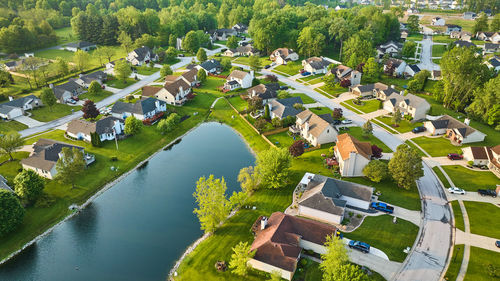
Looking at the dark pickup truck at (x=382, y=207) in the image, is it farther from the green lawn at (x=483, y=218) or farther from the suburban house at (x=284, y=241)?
the green lawn at (x=483, y=218)

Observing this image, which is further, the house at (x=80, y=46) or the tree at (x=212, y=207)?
the house at (x=80, y=46)

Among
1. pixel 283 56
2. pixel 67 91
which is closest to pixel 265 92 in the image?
pixel 283 56

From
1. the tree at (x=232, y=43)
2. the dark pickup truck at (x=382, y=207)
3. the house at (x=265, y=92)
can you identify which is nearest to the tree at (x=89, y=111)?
the house at (x=265, y=92)

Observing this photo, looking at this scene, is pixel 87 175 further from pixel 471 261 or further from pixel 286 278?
pixel 471 261

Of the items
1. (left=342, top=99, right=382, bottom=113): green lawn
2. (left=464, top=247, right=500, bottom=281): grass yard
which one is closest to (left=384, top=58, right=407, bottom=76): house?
(left=342, top=99, right=382, bottom=113): green lawn

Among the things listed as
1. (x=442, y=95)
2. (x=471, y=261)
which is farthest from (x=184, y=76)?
(x=471, y=261)
